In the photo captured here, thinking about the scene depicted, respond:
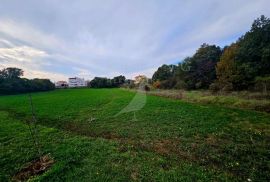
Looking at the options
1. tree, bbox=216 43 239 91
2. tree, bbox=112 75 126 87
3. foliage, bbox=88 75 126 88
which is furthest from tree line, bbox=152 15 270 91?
foliage, bbox=88 75 126 88

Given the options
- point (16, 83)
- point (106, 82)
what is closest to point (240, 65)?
point (16, 83)

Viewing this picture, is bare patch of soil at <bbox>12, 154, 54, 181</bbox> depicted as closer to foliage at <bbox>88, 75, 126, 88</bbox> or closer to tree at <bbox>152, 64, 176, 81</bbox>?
tree at <bbox>152, 64, 176, 81</bbox>

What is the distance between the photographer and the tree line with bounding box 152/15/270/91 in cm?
2847

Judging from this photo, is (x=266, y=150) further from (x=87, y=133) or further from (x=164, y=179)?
(x=87, y=133)

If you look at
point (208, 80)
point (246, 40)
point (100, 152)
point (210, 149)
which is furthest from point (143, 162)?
point (208, 80)


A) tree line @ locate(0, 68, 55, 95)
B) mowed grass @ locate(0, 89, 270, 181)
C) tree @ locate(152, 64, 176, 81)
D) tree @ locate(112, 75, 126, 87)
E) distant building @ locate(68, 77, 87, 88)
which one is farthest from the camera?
distant building @ locate(68, 77, 87, 88)

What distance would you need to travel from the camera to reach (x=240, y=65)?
32.4 metres

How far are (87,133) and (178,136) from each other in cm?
562

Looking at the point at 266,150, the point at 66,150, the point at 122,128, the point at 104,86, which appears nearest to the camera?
the point at 266,150

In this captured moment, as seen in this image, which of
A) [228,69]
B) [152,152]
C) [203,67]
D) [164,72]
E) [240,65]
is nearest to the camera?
[152,152]

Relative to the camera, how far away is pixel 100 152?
684cm

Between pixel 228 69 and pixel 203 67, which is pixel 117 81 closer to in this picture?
pixel 203 67

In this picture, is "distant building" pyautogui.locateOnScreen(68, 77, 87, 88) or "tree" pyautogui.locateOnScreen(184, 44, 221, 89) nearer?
"tree" pyautogui.locateOnScreen(184, 44, 221, 89)

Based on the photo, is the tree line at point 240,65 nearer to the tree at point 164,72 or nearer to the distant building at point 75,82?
the tree at point 164,72
